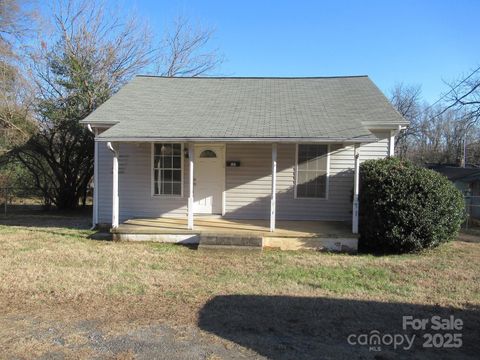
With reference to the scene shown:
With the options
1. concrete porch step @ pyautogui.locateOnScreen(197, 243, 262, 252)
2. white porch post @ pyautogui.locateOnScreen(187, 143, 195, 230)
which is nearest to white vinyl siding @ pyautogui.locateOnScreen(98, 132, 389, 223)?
white porch post @ pyautogui.locateOnScreen(187, 143, 195, 230)

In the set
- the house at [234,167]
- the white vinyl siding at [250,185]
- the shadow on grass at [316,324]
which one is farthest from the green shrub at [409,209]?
the shadow on grass at [316,324]

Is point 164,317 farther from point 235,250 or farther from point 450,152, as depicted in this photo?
point 450,152

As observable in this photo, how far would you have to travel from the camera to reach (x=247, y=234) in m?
9.08

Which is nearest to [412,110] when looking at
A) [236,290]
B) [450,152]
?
[450,152]

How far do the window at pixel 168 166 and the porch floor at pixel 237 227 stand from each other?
105cm

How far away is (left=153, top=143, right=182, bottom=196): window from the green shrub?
514cm

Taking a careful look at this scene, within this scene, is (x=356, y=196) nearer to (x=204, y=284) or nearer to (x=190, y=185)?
(x=190, y=185)

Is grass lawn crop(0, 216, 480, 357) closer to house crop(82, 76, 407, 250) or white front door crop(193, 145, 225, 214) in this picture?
house crop(82, 76, 407, 250)

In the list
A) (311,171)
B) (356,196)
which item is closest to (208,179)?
(311,171)

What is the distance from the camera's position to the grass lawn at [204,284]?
5.00 m

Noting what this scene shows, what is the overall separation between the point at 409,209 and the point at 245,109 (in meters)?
5.18

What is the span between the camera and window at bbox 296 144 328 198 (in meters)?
11.3

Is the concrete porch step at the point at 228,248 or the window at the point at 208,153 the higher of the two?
the window at the point at 208,153

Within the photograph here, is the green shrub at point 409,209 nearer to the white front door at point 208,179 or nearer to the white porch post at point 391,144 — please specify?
the white porch post at point 391,144
